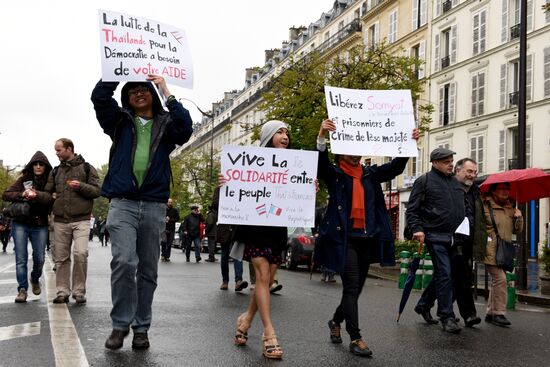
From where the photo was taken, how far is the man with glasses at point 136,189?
5875mm

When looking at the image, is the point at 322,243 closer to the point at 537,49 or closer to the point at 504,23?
the point at 537,49

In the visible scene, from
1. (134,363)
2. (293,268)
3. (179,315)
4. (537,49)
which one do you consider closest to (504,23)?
(537,49)

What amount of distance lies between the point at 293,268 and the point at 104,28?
1512 centimetres

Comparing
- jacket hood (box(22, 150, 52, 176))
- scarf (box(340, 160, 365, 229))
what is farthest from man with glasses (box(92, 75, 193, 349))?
jacket hood (box(22, 150, 52, 176))

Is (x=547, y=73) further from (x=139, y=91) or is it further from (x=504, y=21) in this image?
(x=139, y=91)

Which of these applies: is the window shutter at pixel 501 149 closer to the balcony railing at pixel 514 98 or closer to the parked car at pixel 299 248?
the balcony railing at pixel 514 98

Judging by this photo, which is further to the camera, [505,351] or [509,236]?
[509,236]

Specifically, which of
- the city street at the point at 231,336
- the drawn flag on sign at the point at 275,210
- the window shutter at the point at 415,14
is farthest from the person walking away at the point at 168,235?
the window shutter at the point at 415,14

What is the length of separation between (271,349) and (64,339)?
67.9 inches

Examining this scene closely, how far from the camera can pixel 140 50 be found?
639 cm

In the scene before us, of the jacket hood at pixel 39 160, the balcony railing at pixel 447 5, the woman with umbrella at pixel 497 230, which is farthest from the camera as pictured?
the balcony railing at pixel 447 5

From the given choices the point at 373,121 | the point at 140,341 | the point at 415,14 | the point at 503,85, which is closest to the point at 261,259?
the point at 140,341

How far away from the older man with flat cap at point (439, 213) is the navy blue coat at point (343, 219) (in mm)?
1431

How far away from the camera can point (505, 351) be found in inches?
260
